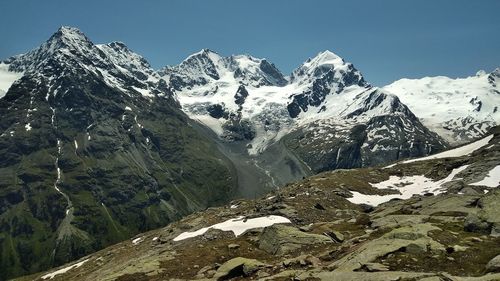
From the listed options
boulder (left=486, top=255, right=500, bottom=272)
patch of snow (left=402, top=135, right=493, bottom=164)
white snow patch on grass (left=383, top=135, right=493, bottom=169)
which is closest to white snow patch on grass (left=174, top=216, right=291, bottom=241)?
boulder (left=486, top=255, right=500, bottom=272)

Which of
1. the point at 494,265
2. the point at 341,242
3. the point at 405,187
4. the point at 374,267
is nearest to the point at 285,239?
the point at 341,242

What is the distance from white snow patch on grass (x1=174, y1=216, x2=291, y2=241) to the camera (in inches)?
3137

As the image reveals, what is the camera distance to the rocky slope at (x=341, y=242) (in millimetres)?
36500

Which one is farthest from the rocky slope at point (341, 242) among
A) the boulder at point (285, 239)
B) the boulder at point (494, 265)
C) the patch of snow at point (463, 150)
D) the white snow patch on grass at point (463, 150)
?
the patch of snow at point (463, 150)

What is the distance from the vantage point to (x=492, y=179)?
10506 cm

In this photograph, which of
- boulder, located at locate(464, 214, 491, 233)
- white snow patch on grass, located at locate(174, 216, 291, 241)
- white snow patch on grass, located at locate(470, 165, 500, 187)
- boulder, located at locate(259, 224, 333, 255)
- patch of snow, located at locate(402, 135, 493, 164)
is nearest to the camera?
boulder, located at locate(464, 214, 491, 233)

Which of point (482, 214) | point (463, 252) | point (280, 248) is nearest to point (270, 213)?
point (280, 248)

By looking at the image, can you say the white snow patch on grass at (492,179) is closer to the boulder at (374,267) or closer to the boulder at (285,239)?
the boulder at (285,239)

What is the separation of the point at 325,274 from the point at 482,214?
20.0 m

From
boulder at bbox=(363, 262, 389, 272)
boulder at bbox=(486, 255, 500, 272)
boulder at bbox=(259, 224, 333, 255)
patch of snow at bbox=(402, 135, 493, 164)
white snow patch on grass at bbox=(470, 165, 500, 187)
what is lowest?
white snow patch on grass at bbox=(470, 165, 500, 187)

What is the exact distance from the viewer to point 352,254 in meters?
40.4

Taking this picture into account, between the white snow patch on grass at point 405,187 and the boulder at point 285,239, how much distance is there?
52897 millimetres

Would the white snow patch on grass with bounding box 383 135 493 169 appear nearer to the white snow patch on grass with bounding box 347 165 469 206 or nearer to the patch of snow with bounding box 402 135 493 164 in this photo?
the patch of snow with bounding box 402 135 493 164

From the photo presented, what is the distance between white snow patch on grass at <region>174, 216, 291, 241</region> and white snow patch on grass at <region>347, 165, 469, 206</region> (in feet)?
106
